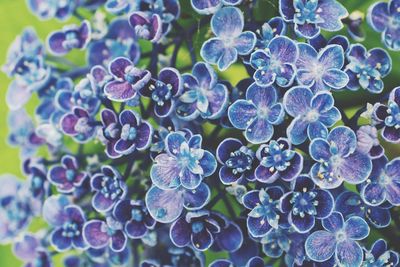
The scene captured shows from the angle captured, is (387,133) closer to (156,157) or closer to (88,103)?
(156,157)

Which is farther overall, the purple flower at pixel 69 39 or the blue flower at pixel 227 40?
the purple flower at pixel 69 39

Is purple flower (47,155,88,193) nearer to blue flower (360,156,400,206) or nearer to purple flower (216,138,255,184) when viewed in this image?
purple flower (216,138,255,184)

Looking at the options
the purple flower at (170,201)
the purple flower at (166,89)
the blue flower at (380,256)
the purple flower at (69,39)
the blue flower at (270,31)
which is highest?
the blue flower at (270,31)

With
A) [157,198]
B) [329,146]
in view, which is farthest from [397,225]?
[157,198]

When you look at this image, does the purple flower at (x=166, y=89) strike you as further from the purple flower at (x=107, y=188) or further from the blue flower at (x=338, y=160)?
the blue flower at (x=338, y=160)

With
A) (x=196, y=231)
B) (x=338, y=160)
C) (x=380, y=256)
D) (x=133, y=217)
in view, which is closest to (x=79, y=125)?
(x=133, y=217)

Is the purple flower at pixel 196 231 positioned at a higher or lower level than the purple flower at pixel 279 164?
lower

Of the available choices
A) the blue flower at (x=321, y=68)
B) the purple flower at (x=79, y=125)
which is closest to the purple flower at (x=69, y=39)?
the purple flower at (x=79, y=125)

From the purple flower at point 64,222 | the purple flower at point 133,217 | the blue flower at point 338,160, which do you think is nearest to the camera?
the blue flower at point 338,160
